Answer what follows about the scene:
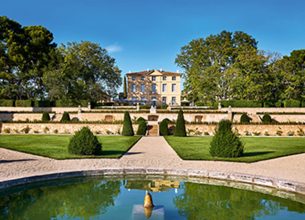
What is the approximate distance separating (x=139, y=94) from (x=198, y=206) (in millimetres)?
60033

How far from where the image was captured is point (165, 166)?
10641mm

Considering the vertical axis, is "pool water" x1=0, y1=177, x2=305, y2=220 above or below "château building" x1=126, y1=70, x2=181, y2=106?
below

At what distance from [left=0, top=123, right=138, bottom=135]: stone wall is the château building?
132ft

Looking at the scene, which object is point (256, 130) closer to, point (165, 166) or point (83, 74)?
point (165, 166)

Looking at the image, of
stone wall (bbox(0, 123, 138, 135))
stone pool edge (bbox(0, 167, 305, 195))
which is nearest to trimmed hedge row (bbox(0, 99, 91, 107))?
stone wall (bbox(0, 123, 138, 135))

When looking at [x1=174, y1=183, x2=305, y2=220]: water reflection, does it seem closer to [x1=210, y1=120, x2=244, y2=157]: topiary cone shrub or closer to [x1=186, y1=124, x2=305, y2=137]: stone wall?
[x1=210, y1=120, x2=244, y2=157]: topiary cone shrub

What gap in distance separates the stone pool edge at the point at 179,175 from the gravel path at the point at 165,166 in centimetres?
3

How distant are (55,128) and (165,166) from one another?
1819cm

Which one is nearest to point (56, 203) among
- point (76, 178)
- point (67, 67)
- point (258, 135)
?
point (76, 178)

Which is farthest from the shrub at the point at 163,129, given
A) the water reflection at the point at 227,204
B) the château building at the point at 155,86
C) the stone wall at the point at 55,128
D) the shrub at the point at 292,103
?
the château building at the point at 155,86

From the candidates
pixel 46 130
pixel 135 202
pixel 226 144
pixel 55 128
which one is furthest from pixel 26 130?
pixel 135 202

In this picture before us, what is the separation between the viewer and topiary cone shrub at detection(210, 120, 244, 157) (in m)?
12.9

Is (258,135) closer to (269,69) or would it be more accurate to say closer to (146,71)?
(269,69)

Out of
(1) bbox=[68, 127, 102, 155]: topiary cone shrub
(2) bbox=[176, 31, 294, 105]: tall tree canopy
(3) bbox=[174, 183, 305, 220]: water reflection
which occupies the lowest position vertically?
(3) bbox=[174, 183, 305, 220]: water reflection
